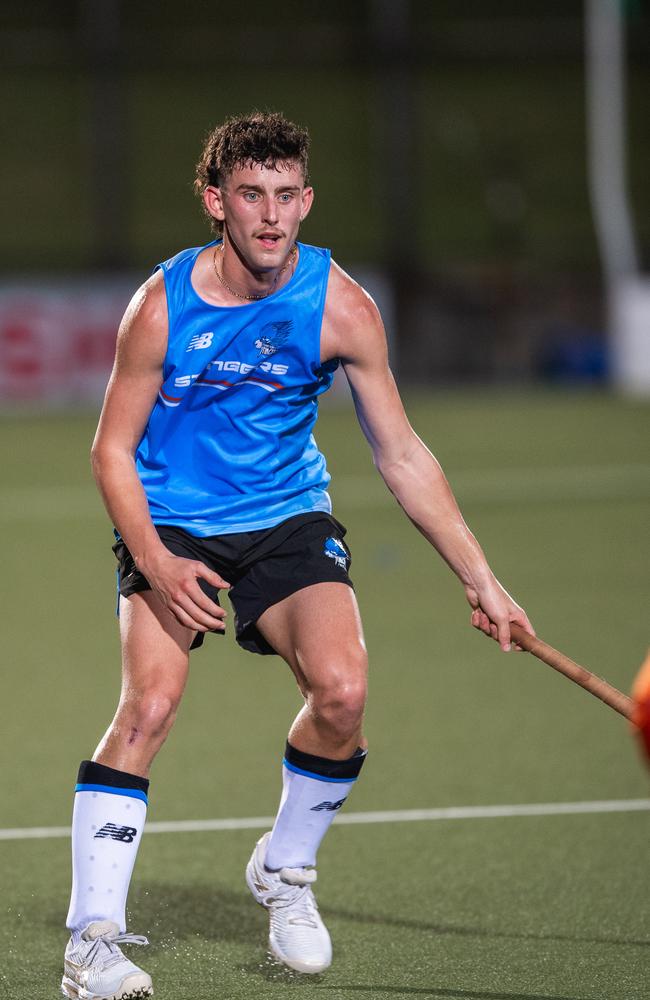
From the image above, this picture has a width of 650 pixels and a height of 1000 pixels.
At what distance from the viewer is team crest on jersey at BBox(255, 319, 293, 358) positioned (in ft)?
12.4

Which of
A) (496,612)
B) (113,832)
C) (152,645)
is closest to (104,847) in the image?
(113,832)

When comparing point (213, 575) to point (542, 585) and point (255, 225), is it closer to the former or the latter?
point (255, 225)

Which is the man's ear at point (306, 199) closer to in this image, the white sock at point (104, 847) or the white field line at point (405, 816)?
the white sock at point (104, 847)

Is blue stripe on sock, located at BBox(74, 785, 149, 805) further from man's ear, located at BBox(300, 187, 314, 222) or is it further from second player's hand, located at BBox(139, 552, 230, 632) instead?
man's ear, located at BBox(300, 187, 314, 222)

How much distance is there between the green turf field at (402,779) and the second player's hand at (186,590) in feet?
2.84

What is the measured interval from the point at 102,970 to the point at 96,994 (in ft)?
0.17

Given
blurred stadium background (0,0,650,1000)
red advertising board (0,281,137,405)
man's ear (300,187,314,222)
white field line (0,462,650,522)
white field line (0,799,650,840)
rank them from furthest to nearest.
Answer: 1. red advertising board (0,281,137,405)
2. white field line (0,462,650,522)
3. white field line (0,799,650,840)
4. blurred stadium background (0,0,650,1000)
5. man's ear (300,187,314,222)

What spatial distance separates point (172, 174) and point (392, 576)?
1940 centimetres

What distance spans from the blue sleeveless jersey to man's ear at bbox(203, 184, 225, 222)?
0.10m

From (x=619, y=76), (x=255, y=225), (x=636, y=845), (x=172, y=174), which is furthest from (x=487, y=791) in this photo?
(x=172, y=174)

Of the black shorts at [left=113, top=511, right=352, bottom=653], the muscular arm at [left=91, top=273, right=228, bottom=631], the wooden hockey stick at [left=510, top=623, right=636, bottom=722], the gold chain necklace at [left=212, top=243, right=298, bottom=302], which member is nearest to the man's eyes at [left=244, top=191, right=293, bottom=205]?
the gold chain necklace at [left=212, top=243, right=298, bottom=302]

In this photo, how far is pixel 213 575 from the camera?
141 inches

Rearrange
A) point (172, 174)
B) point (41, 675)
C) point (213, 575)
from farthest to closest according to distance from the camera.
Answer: point (172, 174) → point (41, 675) → point (213, 575)

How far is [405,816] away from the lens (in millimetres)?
4973
